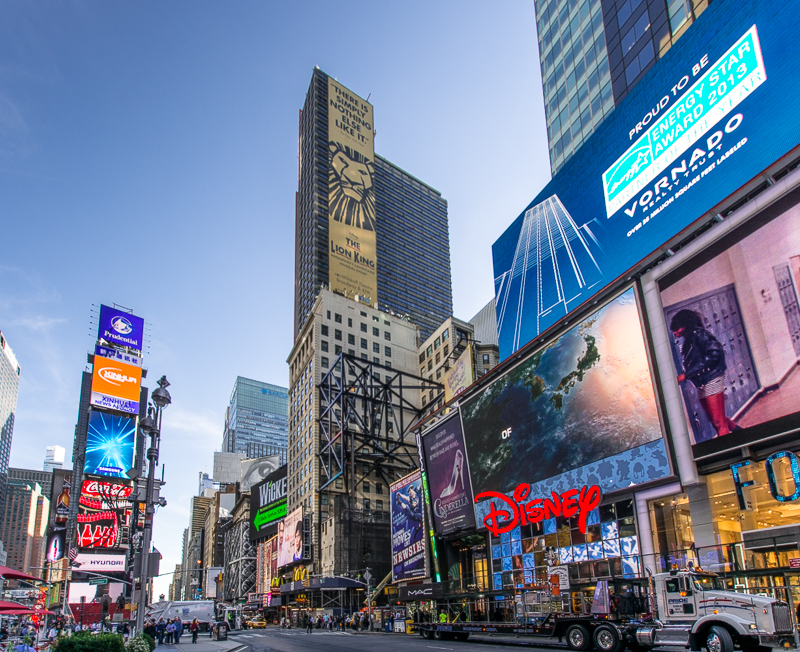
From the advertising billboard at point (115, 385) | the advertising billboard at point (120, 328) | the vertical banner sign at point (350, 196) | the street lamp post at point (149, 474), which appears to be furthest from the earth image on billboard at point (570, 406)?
the vertical banner sign at point (350, 196)

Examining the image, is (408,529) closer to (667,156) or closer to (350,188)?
(667,156)

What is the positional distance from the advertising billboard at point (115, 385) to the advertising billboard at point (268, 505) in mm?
37113

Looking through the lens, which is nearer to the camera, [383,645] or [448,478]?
[383,645]

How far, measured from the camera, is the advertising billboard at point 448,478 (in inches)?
1889

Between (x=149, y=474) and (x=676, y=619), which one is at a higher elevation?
(x=149, y=474)

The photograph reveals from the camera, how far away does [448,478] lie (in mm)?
50312

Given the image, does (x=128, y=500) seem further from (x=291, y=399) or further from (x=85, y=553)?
(x=291, y=399)

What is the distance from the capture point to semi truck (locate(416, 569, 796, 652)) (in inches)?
655

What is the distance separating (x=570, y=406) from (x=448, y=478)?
16.5 meters

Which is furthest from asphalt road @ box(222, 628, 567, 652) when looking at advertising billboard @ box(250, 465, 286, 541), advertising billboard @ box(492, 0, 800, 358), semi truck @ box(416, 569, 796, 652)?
advertising billboard @ box(250, 465, 286, 541)

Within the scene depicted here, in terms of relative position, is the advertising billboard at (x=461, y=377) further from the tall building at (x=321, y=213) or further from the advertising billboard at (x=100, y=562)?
the tall building at (x=321, y=213)

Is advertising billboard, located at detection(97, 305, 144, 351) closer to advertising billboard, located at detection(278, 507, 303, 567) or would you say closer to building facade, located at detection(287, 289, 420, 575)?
building facade, located at detection(287, 289, 420, 575)

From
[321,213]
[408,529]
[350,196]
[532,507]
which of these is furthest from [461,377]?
[321,213]

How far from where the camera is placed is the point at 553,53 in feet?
233
